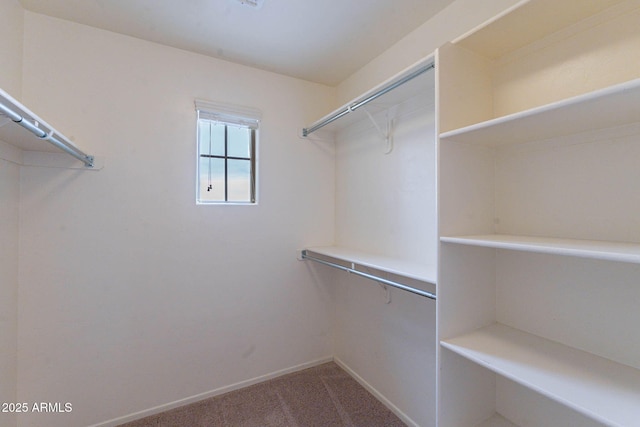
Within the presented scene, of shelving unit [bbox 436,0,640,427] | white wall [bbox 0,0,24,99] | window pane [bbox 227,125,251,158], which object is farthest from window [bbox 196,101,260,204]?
shelving unit [bbox 436,0,640,427]

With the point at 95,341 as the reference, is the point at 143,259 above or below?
above

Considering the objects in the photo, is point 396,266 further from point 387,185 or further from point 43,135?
point 43,135

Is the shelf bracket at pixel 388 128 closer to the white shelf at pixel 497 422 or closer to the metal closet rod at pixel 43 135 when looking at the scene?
the white shelf at pixel 497 422

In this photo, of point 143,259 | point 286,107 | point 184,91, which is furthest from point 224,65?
point 143,259

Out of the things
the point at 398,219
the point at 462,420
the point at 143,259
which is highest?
the point at 398,219

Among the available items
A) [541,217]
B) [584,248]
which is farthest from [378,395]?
[584,248]

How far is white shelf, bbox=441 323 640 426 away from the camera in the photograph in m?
0.75

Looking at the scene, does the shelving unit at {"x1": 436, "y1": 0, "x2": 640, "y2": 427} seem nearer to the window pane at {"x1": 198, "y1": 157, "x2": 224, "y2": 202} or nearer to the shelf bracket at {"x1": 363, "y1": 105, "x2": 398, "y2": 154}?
the shelf bracket at {"x1": 363, "y1": 105, "x2": 398, "y2": 154}

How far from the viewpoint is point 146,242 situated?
191 centimetres

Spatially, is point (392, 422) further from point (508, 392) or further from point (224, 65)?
point (224, 65)

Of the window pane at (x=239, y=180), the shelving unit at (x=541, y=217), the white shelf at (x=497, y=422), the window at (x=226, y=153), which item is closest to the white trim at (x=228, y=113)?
the window at (x=226, y=153)

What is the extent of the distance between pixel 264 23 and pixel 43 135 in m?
1.31

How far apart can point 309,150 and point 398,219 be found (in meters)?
1.07

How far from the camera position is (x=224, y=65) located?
7.07 feet
